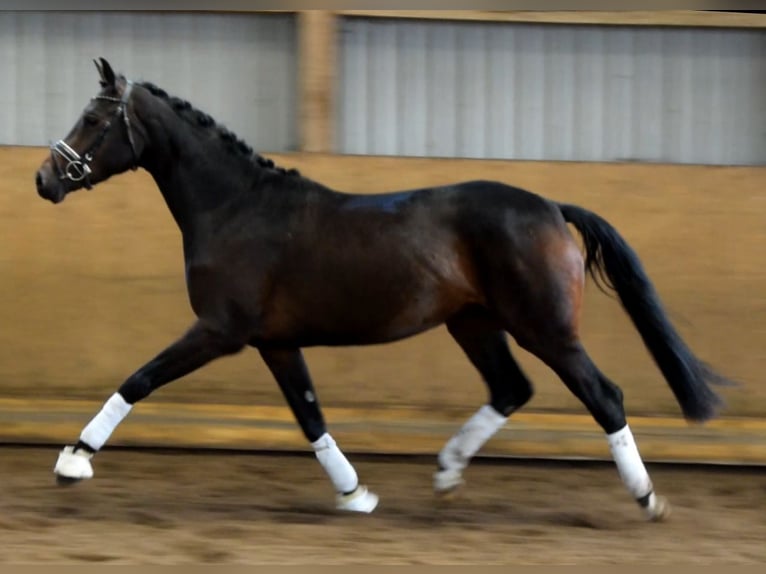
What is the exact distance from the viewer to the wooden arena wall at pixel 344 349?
6.88 meters

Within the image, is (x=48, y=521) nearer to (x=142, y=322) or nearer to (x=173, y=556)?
(x=173, y=556)

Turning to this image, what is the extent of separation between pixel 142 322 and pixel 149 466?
88 centimetres

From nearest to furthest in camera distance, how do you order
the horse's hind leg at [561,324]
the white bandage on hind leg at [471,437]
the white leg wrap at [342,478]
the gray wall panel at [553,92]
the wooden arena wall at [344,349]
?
the horse's hind leg at [561,324] < the white leg wrap at [342,478] < the white bandage on hind leg at [471,437] < the wooden arena wall at [344,349] < the gray wall panel at [553,92]

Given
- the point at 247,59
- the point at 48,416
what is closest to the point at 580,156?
the point at 247,59

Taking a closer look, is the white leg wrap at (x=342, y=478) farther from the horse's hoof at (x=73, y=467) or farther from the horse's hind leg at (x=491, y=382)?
the horse's hoof at (x=73, y=467)

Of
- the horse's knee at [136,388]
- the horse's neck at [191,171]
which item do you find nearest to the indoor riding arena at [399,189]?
the horse's knee at [136,388]

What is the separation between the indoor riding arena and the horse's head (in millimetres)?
1611

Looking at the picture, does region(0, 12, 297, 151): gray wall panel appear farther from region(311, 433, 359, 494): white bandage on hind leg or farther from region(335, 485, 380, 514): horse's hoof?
region(335, 485, 380, 514): horse's hoof

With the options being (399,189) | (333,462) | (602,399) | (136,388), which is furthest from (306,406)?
(399,189)

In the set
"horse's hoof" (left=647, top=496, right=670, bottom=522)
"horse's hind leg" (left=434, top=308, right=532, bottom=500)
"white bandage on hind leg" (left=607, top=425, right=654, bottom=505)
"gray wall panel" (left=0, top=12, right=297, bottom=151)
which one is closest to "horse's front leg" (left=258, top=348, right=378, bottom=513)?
"horse's hind leg" (left=434, top=308, right=532, bottom=500)

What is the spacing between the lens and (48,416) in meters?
6.91

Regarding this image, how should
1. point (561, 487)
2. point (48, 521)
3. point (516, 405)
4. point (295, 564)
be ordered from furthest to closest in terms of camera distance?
point (561, 487)
point (516, 405)
point (48, 521)
point (295, 564)

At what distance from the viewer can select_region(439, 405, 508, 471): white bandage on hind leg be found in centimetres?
562

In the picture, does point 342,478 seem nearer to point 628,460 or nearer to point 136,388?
point 136,388
